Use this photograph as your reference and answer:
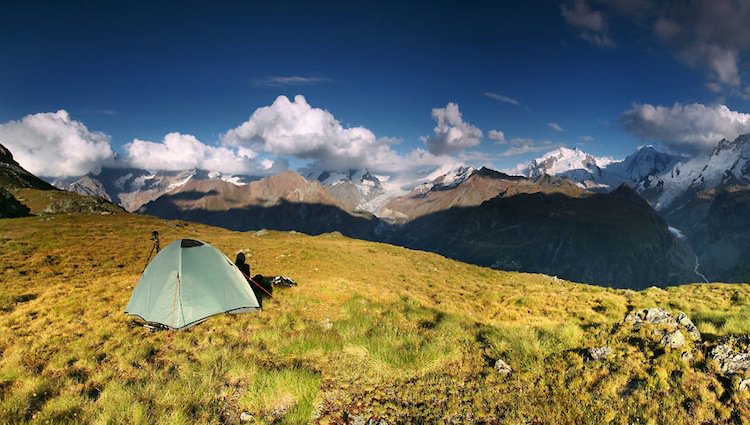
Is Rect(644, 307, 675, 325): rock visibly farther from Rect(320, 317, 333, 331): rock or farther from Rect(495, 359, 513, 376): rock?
Rect(320, 317, 333, 331): rock

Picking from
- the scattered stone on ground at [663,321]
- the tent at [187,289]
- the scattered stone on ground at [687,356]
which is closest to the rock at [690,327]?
Answer: the scattered stone on ground at [663,321]

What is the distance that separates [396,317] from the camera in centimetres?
1767

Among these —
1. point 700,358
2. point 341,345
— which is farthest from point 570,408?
point 341,345

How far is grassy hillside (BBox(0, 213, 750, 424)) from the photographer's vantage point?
8.87m

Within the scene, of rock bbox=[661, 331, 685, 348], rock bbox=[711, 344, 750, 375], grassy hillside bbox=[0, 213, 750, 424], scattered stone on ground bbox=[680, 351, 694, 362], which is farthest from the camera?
rock bbox=[661, 331, 685, 348]

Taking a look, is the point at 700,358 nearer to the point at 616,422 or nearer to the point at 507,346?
the point at 616,422

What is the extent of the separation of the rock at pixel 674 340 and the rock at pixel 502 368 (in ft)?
17.0

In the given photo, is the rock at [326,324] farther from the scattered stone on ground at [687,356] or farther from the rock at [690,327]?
the rock at [690,327]

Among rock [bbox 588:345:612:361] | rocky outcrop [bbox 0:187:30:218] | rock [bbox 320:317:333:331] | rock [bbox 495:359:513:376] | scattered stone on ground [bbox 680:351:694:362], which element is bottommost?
rock [bbox 320:317:333:331]

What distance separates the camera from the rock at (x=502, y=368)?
10742 millimetres

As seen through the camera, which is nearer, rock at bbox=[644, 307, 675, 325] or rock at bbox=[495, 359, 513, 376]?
rock at bbox=[495, 359, 513, 376]

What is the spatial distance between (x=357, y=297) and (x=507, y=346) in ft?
36.3

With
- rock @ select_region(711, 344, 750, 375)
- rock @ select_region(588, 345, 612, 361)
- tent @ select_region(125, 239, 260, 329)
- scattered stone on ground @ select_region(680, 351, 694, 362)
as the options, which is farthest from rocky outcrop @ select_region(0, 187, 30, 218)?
rock @ select_region(711, 344, 750, 375)

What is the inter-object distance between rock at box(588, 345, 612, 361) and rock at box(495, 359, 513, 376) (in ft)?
8.74
